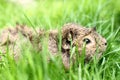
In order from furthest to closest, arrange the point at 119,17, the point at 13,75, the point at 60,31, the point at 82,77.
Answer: the point at 119,17 → the point at 60,31 → the point at 82,77 → the point at 13,75

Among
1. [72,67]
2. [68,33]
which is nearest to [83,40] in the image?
[68,33]

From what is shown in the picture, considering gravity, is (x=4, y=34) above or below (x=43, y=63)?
above

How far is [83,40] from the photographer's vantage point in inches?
176

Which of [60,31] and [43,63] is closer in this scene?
[43,63]

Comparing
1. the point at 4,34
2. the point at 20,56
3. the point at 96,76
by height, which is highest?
the point at 4,34

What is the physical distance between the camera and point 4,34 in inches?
188

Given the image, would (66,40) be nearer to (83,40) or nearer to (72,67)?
(83,40)

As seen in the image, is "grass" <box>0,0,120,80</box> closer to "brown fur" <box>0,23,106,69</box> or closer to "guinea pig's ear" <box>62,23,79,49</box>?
"brown fur" <box>0,23,106,69</box>

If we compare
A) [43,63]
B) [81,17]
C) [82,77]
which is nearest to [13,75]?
[43,63]

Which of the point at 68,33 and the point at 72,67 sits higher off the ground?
the point at 68,33

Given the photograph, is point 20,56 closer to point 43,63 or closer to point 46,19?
point 43,63

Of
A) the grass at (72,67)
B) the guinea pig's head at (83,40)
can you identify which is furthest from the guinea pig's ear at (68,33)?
the grass at (72,67)

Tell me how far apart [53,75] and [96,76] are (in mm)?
408

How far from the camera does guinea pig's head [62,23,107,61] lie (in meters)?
4.36
